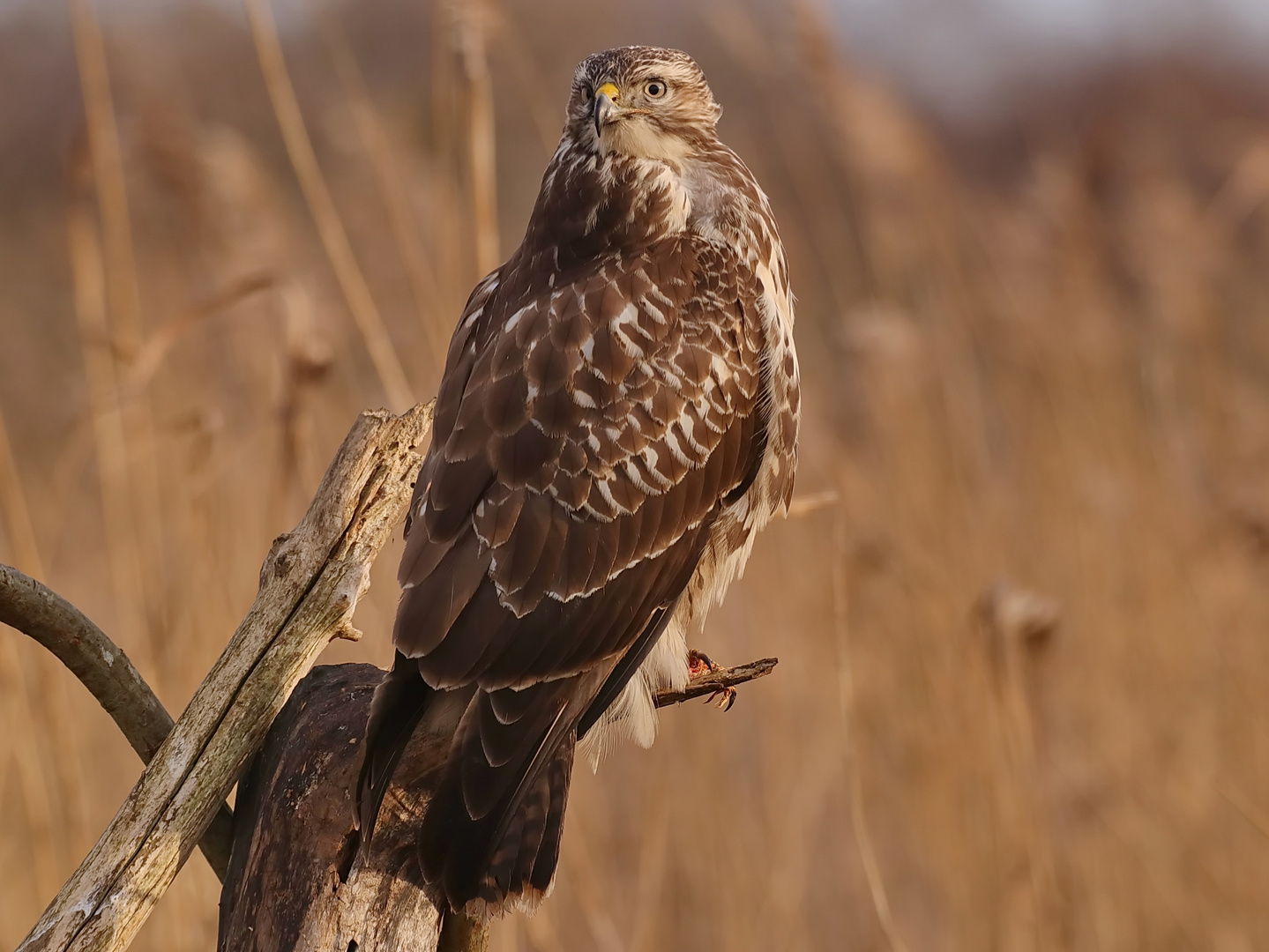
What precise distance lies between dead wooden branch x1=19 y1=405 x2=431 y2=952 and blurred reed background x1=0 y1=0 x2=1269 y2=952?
707 millimetres

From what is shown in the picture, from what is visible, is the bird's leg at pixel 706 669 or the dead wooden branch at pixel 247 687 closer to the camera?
the dead wooden branch at pixel 247 687

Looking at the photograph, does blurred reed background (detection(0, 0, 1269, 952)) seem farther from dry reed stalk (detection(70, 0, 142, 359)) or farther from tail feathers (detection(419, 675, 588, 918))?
tail feathers (detection(419, 675, 588, 918))

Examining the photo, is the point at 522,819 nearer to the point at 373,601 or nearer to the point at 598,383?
A: the point at 598,383

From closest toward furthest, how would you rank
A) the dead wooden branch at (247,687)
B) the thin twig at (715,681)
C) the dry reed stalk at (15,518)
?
the dead wooden branch at (247,687) < the thin twig at (715,681) < the dry reed stalk at (15,518)

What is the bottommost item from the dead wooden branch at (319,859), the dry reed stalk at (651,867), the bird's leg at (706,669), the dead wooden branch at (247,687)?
the dry reed stalk at (651,867)

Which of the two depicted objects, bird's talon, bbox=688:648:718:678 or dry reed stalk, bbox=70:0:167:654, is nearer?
dry reed stalk, bbox=70:0:167:654

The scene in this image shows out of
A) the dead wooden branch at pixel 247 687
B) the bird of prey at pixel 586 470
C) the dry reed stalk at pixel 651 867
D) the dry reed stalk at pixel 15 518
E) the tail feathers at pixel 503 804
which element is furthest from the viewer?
A: the dry reed stalk at pixel 651 867

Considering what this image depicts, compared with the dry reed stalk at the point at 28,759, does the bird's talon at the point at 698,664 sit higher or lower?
lower

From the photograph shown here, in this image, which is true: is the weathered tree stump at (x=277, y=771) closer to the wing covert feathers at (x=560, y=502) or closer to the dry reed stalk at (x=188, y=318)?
the wing covert feathers at (x=560, y=502)

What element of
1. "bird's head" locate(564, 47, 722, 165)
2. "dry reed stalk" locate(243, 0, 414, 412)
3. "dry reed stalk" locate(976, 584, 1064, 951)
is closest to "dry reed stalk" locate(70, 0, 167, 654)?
"dry reed stalk" locate(243, 0, 414, 412)

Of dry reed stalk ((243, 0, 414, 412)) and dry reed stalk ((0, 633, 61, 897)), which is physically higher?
dry reed stalk ((243, 0, 414, 412))

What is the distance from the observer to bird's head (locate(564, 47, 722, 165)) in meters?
2.56

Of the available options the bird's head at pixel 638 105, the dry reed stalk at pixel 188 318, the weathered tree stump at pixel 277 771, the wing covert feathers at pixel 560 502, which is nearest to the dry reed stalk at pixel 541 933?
the wing covert feathers at pixel 560 502

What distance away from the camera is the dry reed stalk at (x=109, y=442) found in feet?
8.61
